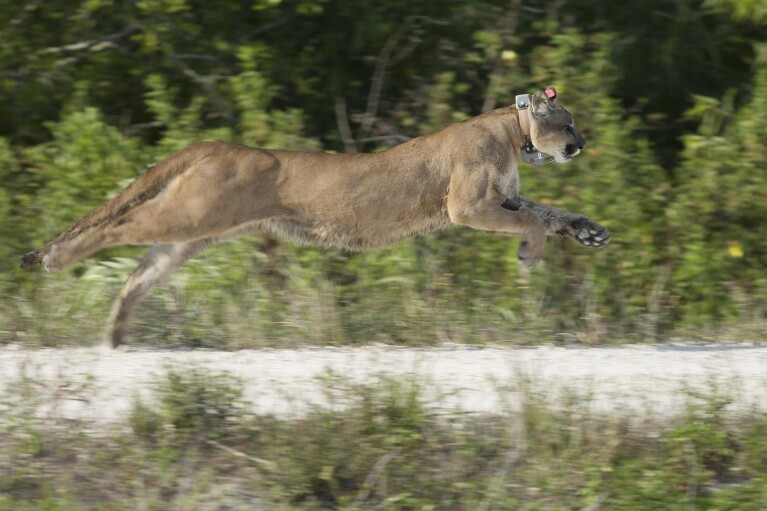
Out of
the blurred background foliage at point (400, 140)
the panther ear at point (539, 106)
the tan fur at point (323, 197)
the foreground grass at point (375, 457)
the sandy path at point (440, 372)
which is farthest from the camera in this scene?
the blurred background foliage at point (400, 140)

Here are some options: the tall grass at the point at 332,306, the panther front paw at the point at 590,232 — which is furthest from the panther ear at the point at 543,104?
the tall grass at the point at 332,306

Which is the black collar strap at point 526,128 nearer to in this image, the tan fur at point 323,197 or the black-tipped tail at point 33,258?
the tan fur at point 323,197

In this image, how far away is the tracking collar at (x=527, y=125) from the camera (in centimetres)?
791

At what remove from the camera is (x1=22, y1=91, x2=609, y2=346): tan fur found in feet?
24.6

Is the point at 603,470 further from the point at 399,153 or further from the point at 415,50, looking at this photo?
the point at 415,50

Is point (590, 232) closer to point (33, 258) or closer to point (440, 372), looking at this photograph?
point (440, 372)

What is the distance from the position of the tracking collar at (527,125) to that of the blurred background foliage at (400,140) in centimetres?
118

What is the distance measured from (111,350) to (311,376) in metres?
1.58

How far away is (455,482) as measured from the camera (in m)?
5.64

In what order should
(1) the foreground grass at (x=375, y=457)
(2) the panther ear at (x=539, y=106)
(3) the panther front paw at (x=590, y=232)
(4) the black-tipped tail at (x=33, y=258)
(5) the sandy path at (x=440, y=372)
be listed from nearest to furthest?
1. (1) the foreground grass at (x=375, y=457)
2. (5) the sandy path at (x=440, y=372)
3. (4) the black-tipped tail at (x=33, y=258)
4. (2) the panther ear at (x=539, y=106)
5. (3) the panther front paw at (x=590, y=232)

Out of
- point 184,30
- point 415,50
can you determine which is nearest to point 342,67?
point 415,50

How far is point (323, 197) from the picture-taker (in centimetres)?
756

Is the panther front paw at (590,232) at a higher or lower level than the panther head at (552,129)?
lower

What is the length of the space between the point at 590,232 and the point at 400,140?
3755 millimetres
